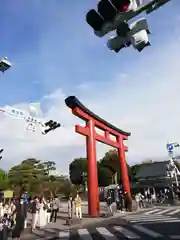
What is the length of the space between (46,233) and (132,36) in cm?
955

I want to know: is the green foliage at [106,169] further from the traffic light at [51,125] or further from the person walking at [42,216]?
the person walking at [42,216]

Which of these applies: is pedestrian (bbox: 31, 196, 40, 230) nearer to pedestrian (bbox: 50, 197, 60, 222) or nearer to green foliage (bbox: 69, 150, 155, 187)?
pedestrian (bbox: 50, 197, 60, 222)

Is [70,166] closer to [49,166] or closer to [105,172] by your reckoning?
[49,166]

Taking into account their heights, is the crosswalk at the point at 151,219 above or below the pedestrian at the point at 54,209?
below

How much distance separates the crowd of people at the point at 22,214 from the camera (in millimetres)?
9706

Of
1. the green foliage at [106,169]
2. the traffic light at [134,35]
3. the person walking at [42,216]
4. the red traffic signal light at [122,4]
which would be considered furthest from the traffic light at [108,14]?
the green foliage at [106,169]

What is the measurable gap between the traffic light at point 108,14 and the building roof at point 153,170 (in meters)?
47.1

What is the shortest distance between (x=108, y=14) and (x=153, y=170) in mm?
50544

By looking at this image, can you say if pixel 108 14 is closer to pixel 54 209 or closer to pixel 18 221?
pixel 18 221

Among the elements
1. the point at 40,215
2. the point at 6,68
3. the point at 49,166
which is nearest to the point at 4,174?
the point at 49,166

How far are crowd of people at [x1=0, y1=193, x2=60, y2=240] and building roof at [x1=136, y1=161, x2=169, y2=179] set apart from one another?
36.6 m

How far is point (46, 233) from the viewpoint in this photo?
38.7 feet

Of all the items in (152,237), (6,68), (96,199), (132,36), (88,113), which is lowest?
(152,237)

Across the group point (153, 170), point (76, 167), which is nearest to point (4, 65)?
point (153, 170)
